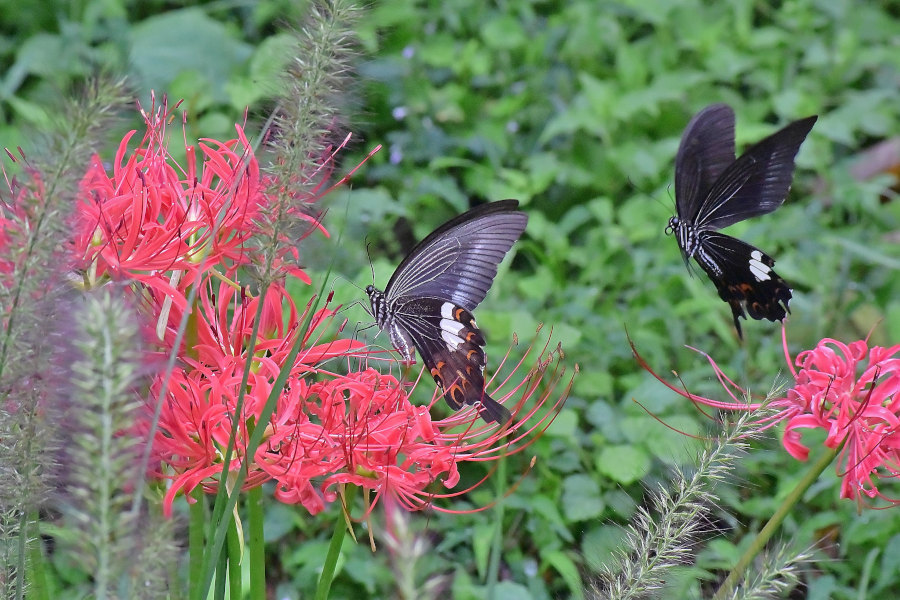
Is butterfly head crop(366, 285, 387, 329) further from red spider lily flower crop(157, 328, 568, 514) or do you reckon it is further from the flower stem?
the flower stem

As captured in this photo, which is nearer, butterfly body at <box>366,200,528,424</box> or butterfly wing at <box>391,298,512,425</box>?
butterfly wing at <box>391,298,512,425</box>

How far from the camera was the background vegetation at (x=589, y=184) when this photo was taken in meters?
2.42

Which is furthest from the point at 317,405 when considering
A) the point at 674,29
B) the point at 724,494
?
the point at 674,29

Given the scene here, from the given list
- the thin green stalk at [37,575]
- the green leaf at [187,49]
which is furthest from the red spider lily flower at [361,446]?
the green leaf at [187,49]

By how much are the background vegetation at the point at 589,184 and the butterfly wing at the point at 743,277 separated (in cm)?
19

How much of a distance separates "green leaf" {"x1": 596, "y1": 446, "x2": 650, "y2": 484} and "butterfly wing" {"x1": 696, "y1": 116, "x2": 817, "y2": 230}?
542 millimetres

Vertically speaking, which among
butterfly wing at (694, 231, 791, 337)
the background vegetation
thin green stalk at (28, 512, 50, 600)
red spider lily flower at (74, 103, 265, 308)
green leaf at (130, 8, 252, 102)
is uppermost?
red spider lily flower at (74, 103, 265, 308)

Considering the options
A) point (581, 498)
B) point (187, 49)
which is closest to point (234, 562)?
point (581, 498)

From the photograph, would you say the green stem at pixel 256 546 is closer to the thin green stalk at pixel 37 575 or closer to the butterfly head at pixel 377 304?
the thin green stalk at pixel 37 575

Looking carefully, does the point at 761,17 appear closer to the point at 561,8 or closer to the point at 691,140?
the point at 561,8

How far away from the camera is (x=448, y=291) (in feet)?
5.57

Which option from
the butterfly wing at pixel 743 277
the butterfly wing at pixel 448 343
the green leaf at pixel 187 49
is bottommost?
the green leaf at pixel 187 49

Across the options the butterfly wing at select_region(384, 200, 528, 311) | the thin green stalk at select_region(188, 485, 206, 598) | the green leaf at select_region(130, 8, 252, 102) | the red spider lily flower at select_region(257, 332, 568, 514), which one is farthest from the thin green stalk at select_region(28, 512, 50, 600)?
the green leaf at select_region(130, 8, 252, 102)

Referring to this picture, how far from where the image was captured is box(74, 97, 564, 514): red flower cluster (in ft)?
3.81
